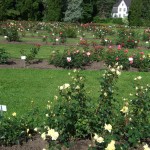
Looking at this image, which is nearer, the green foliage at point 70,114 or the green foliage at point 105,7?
the green foliage at point 70,114

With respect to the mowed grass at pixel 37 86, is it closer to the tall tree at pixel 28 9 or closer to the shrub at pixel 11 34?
the shrub at pixel 11 34

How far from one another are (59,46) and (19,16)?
26.0 m

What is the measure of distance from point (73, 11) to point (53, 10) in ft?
7.96

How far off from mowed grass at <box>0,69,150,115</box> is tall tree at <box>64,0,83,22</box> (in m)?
31.8

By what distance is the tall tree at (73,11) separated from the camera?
41.1m

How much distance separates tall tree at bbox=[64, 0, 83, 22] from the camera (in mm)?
41125

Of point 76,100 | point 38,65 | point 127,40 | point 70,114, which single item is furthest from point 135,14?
point 70,114

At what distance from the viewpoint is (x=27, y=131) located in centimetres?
439

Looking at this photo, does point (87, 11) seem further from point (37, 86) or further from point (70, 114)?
point (70, 114)

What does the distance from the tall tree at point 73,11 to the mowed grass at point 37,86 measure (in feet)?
104

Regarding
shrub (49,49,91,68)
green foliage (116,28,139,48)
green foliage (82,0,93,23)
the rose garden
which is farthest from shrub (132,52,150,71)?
green foliage (82,0,93,23)

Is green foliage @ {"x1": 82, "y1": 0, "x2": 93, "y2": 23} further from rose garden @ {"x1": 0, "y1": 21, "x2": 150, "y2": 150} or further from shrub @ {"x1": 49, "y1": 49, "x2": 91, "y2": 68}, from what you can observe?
shrub @ {"x1": 49, "y1": 49, "x2": 91, "y2": 68}

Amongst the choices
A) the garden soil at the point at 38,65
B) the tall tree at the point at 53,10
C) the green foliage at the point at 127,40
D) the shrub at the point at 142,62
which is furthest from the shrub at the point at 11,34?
the tall tree at the point at 53,10

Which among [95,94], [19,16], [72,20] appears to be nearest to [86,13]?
[72,20]
